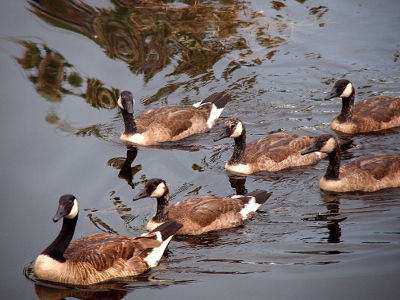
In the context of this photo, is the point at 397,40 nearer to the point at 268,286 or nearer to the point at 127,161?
the point at 127,161

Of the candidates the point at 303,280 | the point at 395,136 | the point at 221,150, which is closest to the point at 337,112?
the point at 395,136

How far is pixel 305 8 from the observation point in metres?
21.3

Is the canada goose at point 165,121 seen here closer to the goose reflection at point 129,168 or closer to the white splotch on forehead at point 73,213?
the goose reflection at point 129,168

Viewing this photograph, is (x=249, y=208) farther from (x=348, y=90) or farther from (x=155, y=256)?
(x=348, y=90)

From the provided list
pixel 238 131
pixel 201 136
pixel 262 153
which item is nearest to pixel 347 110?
pixel 262 153

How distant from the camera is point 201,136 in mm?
15070

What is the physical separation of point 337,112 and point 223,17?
6.92 metres

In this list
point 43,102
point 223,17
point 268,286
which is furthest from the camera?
point 223,17

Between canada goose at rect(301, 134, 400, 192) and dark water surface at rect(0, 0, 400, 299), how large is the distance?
28 cm

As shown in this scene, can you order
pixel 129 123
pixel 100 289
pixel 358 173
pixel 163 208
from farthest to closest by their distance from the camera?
pixel 129 123 < pixel 358 173 < pixel 163 208 < pixel 100 289

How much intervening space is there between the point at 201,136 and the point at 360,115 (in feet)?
14.0

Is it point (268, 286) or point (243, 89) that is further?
point (243, 89)

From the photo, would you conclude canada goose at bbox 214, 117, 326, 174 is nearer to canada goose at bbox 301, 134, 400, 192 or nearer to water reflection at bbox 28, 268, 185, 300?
canada goose at bbox 301, 134, 400, 192

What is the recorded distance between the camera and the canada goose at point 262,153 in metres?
12.9
